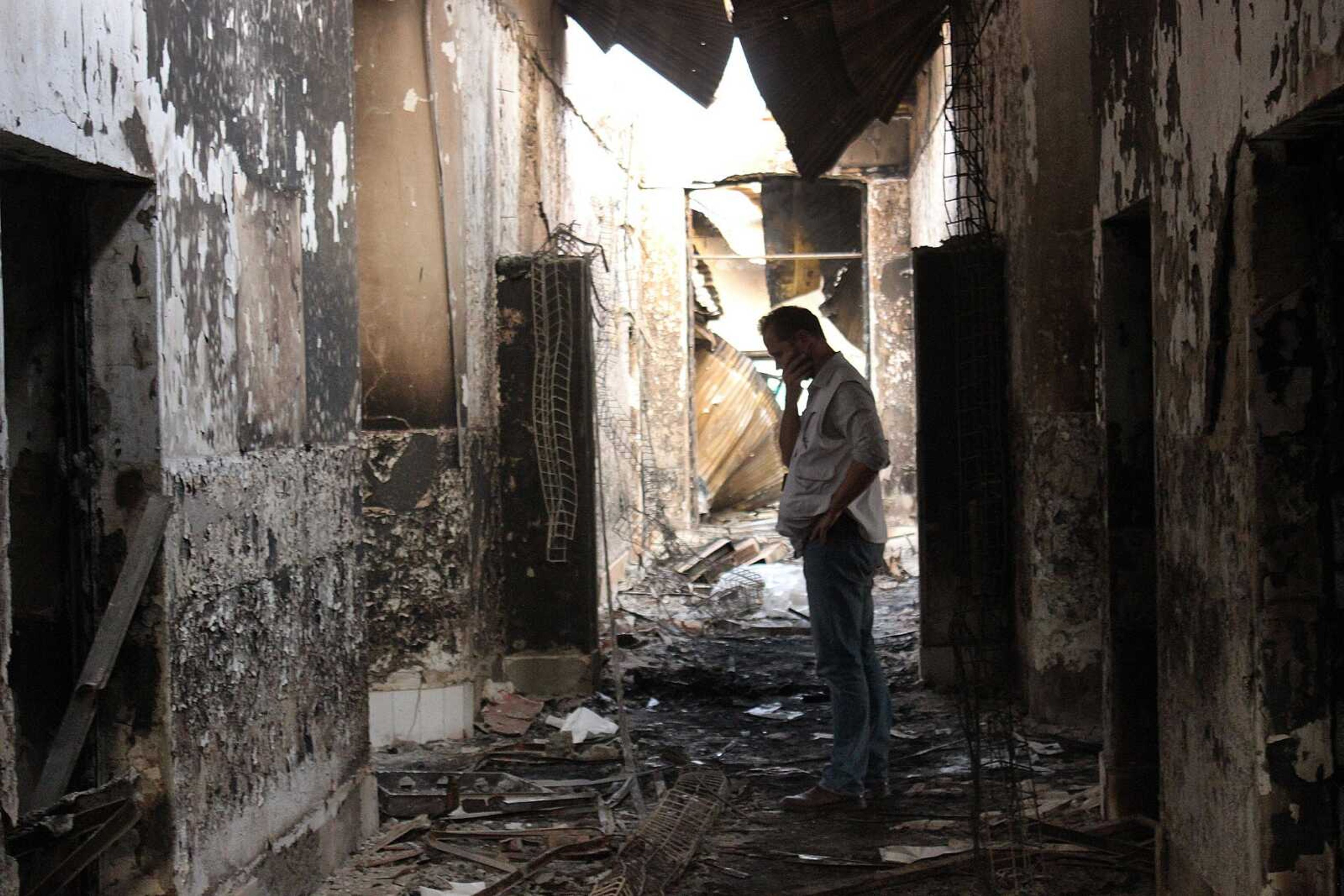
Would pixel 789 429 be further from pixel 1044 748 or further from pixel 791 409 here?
pixel 1044 748

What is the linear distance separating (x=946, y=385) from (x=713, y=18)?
3548mm

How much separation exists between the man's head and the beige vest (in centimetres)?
12

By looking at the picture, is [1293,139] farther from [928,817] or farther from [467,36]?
[467,36]

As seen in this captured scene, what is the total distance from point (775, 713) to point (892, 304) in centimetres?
886

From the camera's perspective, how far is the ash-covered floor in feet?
14.1

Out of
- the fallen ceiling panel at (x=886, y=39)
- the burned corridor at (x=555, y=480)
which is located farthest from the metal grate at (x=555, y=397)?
the fallen ceiling panel at (x=886, y=39)

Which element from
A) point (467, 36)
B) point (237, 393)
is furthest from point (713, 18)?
point (237, 393)

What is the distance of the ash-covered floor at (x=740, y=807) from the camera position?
169 inches

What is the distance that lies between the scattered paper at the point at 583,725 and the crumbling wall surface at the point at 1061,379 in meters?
1.99

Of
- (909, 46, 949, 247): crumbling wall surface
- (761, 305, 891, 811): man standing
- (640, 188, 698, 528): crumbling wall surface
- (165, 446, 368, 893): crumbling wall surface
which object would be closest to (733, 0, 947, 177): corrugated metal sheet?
(909, 46, 949, 247): crumbling wall surface

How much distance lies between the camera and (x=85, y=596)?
3143 mm

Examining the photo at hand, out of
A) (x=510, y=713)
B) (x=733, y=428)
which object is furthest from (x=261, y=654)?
(x=733, y=428)

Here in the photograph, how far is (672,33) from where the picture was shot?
934cm

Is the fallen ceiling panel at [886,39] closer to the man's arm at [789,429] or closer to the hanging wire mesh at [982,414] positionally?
the hanging wire mesh at [982,414]
